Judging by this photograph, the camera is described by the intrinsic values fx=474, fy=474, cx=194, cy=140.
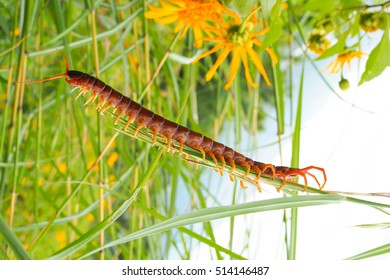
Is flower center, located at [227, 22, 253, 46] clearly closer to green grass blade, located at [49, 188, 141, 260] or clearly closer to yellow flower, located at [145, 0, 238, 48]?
yellow flower, located at [145, 0, 238, 48]

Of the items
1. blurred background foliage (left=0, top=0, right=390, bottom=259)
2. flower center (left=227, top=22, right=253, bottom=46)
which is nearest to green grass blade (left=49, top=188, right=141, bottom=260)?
blurred background foliage (left=0, top=0, right=390, bottom=259)

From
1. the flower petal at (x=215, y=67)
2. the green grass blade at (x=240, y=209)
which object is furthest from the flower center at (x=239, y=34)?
the green grass blade at (x=240, y=209)

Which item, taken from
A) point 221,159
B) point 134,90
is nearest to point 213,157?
point 221,159

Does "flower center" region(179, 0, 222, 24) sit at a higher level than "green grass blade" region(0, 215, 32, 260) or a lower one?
higher

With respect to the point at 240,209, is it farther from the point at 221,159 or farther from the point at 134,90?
the point at 134,90

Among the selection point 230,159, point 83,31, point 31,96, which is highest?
point 83,31

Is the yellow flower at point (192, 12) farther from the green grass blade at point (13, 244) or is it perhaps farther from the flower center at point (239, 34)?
the green grass blade at point (13, 244)

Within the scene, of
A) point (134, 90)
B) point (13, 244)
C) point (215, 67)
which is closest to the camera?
point (13, 244)

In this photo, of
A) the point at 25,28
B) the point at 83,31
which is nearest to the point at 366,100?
the point at 83,31

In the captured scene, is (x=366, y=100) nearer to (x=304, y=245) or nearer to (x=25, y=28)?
(x=304, y=245)

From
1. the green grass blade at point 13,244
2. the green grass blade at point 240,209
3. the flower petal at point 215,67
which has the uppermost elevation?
the flower petal at point 215,67

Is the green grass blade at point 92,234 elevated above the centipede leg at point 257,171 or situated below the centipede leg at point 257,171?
below
